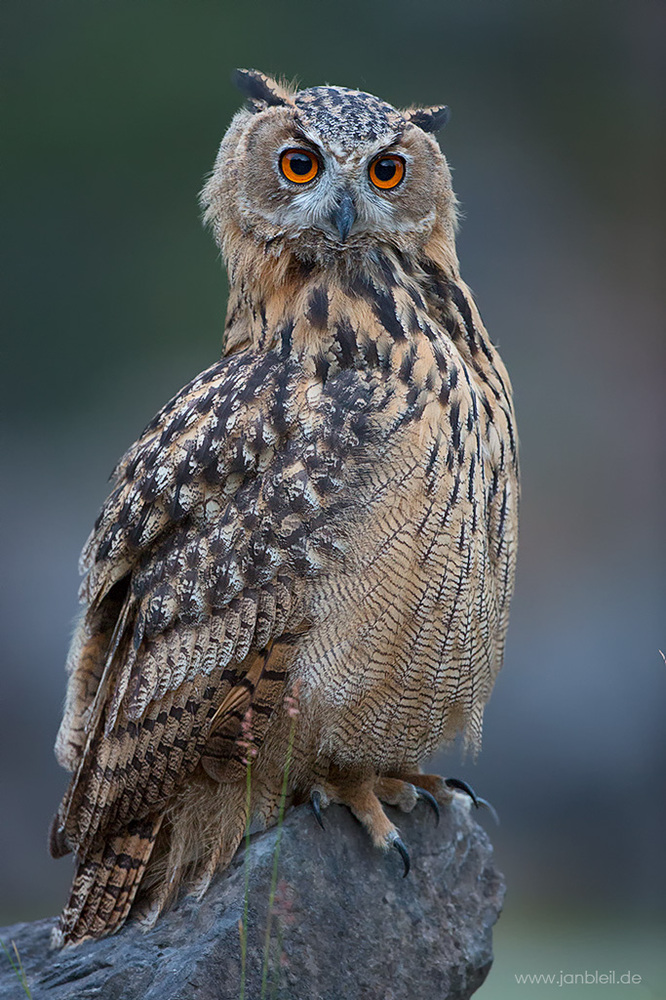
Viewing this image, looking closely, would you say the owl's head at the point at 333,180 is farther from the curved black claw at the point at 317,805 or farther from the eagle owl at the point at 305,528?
the curved black claw at the point at 317,805

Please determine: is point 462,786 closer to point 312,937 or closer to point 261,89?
point 312,937

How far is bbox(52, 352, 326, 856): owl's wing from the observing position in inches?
69.3

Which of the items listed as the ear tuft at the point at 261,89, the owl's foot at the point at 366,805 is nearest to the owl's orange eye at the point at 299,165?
the ear tuft at the point at 261,89

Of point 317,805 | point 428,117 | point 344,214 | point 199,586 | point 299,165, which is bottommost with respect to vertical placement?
point 317,805

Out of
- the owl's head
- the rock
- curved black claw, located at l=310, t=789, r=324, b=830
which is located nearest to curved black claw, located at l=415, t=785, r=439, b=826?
the rock

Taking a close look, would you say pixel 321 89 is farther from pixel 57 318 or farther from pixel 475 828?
pixel 57 318

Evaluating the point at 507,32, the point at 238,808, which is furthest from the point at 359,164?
the point at 507,32

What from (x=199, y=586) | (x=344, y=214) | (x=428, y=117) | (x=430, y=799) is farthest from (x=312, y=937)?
(x=428, y=117)

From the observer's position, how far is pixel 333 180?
1.78m

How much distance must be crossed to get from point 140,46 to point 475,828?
315 cm

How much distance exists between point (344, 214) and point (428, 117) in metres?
0.37

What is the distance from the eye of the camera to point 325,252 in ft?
6.10

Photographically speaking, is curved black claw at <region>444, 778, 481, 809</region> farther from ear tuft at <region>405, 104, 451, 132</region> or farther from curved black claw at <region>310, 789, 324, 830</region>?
ear tuft at <region>405, 104, 451, 132</region>

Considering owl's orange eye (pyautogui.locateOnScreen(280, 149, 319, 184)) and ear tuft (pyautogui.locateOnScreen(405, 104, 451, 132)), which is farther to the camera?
ear tuft (pyautogui.locateOnScreen(405, 104, 451, 132))
